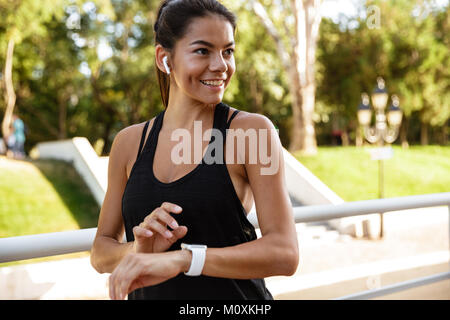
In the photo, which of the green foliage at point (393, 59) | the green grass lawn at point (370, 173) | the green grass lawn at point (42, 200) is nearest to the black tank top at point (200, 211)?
the green grass lawn at point (42, 200)

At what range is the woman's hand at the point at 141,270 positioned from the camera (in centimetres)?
99

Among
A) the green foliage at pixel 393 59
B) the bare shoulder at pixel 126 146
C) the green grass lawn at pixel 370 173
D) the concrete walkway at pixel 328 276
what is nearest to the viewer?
the bare shoulder at pixel 126 146

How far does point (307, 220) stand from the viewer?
1711 mm

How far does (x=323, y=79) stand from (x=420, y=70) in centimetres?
531

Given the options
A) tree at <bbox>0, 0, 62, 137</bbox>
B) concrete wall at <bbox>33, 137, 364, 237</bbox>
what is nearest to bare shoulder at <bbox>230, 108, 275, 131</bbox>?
concrete wall at <bbox>33, 137, 364, 237</bbox>

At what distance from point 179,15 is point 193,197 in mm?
457

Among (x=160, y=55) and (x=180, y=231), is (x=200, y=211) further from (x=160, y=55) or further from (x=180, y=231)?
(x=160, y=55)

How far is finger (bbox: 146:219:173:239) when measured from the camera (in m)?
1.04

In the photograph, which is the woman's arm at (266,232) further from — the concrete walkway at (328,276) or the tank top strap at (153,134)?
the concrete walkway at (328,276)

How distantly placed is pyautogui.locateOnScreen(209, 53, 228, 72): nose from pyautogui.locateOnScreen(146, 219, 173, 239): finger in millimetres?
408

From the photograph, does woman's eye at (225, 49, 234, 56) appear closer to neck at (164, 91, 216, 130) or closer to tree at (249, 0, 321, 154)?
neck at (164, 91, 216, 130)

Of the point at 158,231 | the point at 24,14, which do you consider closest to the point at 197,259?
the point at 158,231

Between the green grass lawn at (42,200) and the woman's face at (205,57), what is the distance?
9.45 meters
